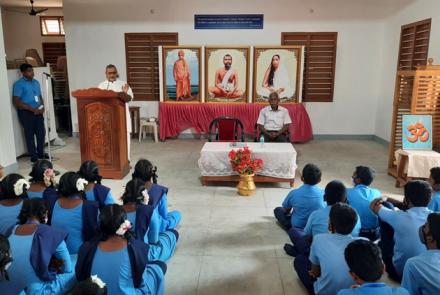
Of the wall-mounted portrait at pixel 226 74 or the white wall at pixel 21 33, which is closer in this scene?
the wall-mounted portrait at pixel 226 74

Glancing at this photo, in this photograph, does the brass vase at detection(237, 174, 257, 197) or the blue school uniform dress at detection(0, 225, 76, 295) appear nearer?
the blue school uniform dress at detection(0, 225, 76, 295)

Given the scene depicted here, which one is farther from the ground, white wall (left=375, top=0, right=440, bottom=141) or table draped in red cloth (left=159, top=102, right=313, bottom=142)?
white wall (left=375, top=0, right=440, bottom=141)

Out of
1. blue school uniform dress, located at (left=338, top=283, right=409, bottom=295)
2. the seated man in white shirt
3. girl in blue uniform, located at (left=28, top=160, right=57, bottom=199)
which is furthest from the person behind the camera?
the seated man in white shirt

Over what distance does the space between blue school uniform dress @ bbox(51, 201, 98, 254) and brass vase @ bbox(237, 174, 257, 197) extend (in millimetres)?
2282

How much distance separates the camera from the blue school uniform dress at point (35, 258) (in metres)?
2.10

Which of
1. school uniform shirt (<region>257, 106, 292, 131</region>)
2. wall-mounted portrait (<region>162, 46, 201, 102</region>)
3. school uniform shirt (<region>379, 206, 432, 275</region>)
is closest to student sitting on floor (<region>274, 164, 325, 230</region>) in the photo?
school uniform shirt (<region>379, 206, 432, 275</region>)

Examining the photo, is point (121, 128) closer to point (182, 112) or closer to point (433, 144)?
point (182, 112)

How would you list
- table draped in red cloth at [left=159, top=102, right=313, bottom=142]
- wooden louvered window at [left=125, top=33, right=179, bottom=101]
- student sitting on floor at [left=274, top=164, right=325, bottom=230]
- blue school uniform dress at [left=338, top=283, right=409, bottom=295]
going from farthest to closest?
wooden louvered window at [left=125, top=33, right=179, bottom=101]
table draped in red cloth at [left=159, top=102, right=313, bottom=142]
student sitting on floor at [left=274, top=164, right=325, bottom=230]
blue school uniform dress at [left=338, top=283, right=409, bottom=295]

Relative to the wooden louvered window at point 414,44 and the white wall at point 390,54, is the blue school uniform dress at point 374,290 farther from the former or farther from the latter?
the white wall at point 390,54

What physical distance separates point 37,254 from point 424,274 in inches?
82.0

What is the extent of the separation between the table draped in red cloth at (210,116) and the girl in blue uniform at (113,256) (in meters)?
6.01

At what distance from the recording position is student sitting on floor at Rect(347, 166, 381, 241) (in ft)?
10.4

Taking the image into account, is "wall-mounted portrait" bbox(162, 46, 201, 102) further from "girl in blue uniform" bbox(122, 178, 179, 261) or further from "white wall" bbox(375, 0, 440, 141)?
"girl in blue uniform" bbox(122, 178, 179, 261)

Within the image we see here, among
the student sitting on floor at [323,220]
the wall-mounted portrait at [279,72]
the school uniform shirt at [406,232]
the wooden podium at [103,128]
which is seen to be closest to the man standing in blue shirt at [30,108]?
the wooden podium at [103,128]
